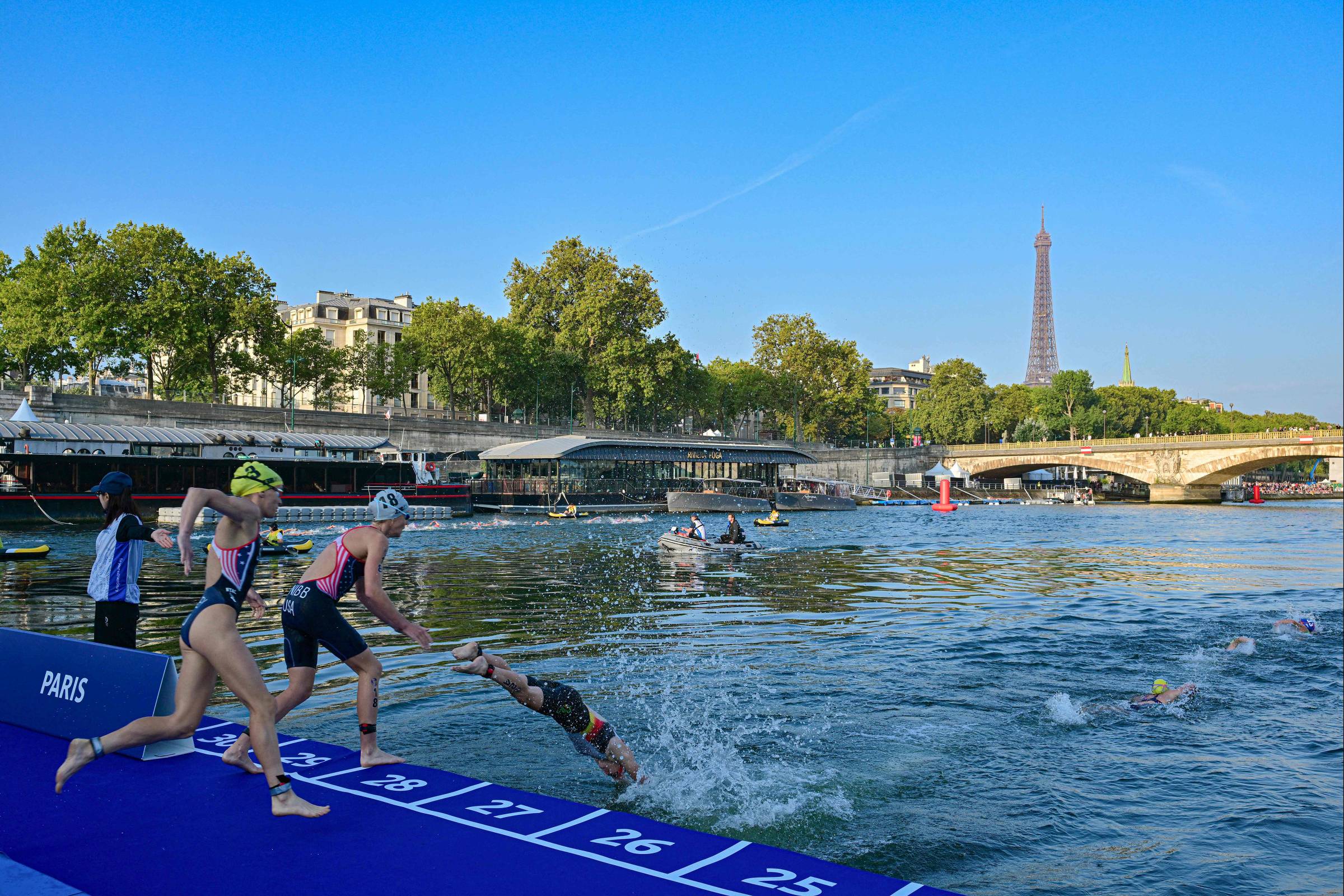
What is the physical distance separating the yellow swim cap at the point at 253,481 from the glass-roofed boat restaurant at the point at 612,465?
59.2 meters

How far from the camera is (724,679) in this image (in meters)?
13.8

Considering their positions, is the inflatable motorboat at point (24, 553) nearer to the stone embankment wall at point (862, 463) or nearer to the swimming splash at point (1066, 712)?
the swimming splash at point (1066, 712)

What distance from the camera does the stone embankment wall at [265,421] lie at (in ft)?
185

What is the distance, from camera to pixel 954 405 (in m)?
128

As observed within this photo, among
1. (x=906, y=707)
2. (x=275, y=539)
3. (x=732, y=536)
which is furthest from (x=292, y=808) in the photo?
(x=732, y=536)

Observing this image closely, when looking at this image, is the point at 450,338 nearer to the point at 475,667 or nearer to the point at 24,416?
the point at 24,416

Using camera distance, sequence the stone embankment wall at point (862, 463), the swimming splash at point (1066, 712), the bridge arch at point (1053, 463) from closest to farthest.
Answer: the swimming splash at point (1066, 712), the bridge arch at point (1053, 463), the stone embankment wall at point (862, 463)

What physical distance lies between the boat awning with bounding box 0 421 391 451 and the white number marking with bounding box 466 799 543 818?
48093 mm

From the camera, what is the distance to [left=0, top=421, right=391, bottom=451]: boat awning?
4584 cm

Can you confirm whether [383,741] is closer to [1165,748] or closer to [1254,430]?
[1165,748]

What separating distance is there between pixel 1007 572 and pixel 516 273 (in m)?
74.5

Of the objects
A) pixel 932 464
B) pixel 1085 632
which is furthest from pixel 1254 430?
pixel 1085 632

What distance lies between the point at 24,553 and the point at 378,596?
28.0 metres

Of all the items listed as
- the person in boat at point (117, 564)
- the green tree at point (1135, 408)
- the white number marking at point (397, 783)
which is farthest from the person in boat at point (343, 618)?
the green tree at point (1135, 408)
